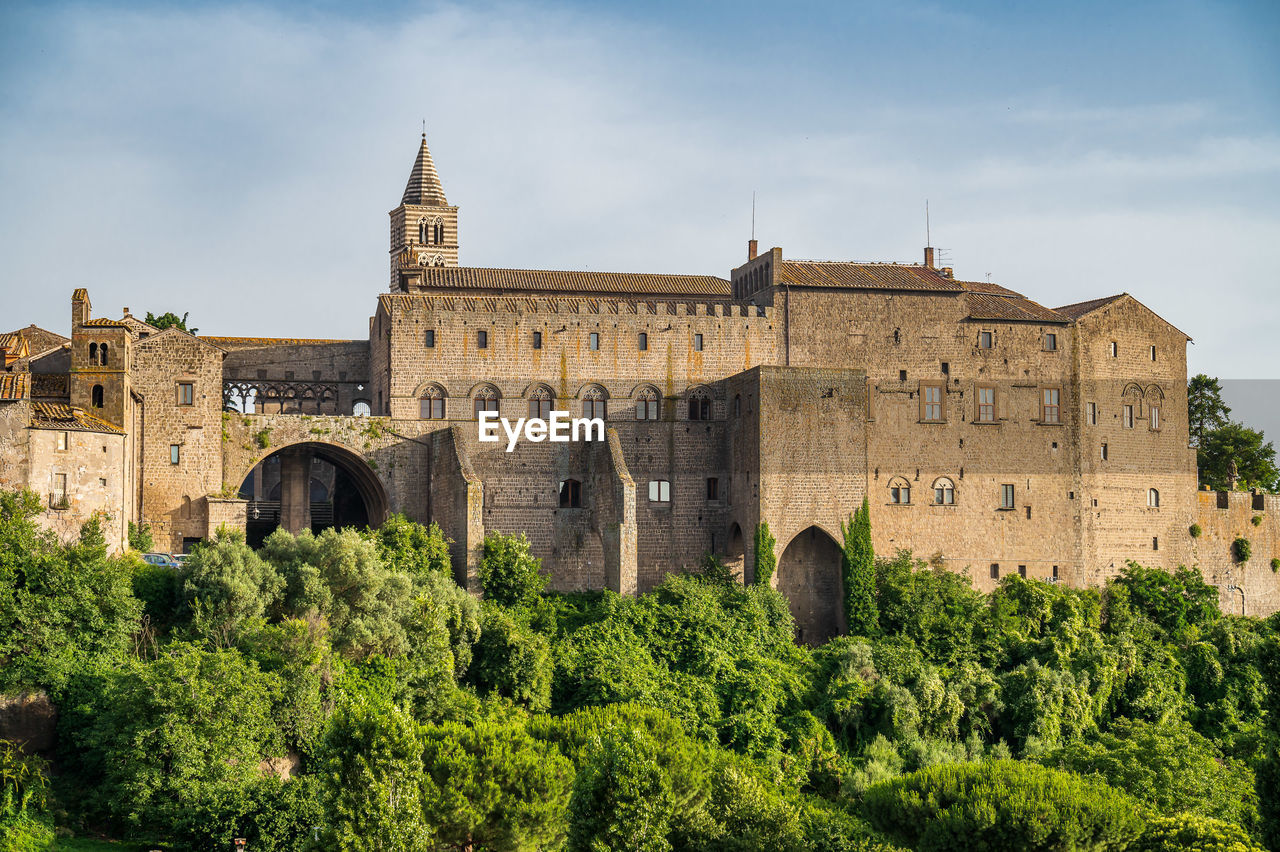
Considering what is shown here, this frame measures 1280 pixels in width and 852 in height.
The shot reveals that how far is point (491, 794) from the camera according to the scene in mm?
28578

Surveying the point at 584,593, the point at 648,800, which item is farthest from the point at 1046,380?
the point at 648,800

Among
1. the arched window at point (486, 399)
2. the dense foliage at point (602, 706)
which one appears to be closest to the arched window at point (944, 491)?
the dense foliage at point (602, 706)

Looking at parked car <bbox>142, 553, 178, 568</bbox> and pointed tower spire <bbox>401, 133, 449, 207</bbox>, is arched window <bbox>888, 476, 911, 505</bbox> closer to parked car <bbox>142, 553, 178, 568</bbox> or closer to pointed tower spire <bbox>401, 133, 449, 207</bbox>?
parked car <bbox>142, 553, 178, 568</bbox>

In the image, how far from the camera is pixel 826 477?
1805 inches

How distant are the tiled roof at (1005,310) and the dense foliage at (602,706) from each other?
870cm

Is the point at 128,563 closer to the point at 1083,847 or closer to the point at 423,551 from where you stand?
the point at 423,551

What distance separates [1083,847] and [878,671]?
44.9 feet

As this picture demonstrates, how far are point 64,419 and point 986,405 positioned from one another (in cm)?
2799

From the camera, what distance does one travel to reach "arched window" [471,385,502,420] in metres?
46.5

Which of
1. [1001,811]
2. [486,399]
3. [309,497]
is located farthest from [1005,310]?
[1001,811]

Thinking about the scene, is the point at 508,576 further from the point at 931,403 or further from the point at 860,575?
the point at 931,403

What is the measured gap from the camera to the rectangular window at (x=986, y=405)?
4925 cm

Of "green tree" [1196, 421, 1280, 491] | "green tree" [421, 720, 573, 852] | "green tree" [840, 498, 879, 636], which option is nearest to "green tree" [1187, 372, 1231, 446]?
"green tree" [1196, 421, 1280, 491]

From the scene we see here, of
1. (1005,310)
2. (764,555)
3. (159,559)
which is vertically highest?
(1005,310)
